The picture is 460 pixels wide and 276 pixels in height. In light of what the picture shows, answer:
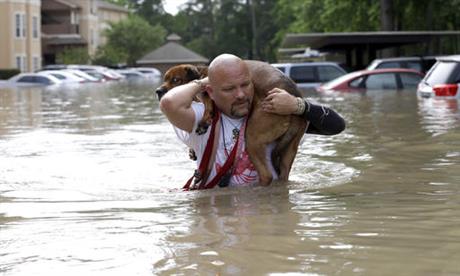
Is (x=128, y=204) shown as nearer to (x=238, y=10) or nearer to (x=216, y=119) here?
(x=216, y=119)

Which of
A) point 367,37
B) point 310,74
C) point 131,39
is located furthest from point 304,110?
point 131,39

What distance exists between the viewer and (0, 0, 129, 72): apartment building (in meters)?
69.7

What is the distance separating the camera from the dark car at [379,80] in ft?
80.5

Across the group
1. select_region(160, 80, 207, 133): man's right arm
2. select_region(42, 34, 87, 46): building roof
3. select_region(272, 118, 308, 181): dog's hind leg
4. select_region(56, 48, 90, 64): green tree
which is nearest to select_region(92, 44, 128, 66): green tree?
select_region(42, 34, 87, 46): building roof

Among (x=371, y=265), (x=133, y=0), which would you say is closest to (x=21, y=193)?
(x=371, y=265)

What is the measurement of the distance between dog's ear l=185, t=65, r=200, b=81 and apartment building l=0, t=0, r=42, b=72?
211ft

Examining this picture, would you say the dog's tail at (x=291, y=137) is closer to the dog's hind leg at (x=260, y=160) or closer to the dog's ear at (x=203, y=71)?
the dog's hind leg at (x=260, y=160)

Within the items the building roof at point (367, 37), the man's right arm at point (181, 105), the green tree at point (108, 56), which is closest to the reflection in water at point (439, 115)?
the man's right arm at point (181, 105)

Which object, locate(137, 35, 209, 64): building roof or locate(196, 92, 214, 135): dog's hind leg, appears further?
locate(137, 35, 209, 64): building roof

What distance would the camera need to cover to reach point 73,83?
5134 centimetres

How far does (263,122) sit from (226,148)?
31 centimetres

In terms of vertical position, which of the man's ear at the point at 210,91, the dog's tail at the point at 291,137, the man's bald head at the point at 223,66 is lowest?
the dog's tail at the point at 291,137

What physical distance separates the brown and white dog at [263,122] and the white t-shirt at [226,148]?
0.05 meters

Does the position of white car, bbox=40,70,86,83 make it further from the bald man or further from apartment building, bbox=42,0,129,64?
the bald man
